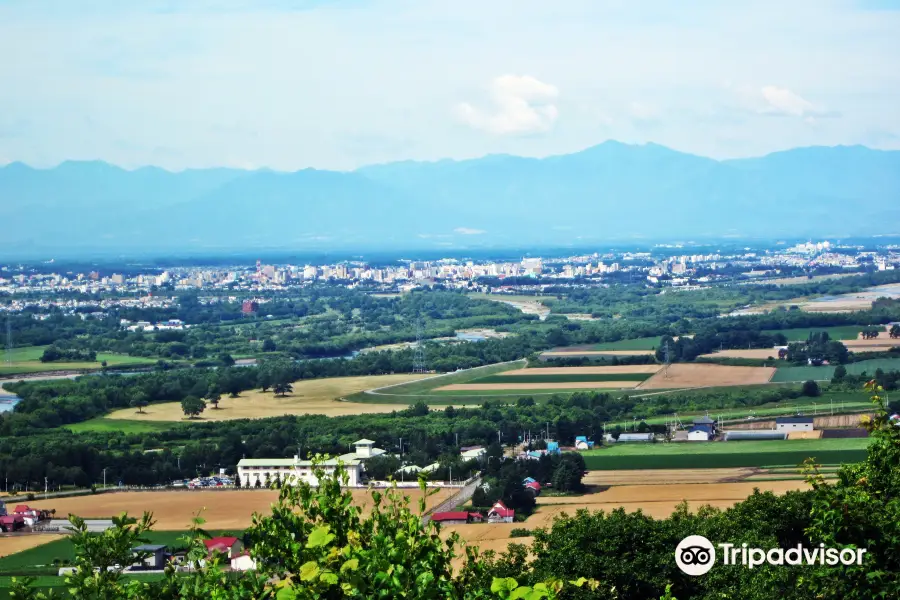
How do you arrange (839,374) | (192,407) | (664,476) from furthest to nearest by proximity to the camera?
(839,374) → (192,407) → (664,476)

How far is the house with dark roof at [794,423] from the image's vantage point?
30.9m

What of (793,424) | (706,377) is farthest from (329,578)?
(706,377)

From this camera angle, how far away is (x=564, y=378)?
4422cm

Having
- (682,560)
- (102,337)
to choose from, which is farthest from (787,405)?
(102,337)

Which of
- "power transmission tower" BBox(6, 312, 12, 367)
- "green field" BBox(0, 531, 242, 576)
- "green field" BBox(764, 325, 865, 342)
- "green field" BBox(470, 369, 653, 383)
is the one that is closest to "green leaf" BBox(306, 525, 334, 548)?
"green field" BBox(0, 531, 242, 576)

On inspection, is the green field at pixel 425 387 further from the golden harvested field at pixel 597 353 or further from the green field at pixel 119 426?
the green field at pixel 119 426

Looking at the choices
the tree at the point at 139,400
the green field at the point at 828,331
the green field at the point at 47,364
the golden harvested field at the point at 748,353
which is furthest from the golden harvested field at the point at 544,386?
the green field at the point at 47,364

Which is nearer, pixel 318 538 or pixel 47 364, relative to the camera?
pixel 318 538

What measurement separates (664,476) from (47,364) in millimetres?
35927

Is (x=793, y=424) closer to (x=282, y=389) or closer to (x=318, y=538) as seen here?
(x=282, y=389)

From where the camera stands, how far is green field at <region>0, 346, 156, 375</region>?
2092 inches

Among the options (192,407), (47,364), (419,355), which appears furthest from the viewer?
(47,364)

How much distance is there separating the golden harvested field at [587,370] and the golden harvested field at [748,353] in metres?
3.29

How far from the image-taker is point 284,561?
22.8 ft
